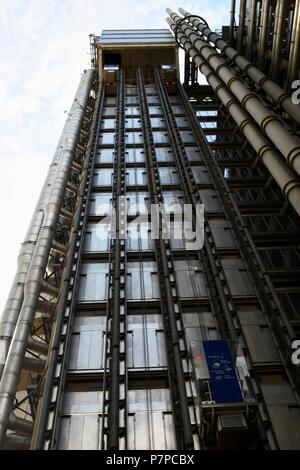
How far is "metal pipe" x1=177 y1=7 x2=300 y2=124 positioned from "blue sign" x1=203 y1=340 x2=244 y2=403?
47.6 ft

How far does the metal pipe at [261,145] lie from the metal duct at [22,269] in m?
13.4

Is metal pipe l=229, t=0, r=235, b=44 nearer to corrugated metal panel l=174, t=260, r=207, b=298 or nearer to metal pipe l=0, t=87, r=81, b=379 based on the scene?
metal pipe l=0, t=87, r=81, b=379

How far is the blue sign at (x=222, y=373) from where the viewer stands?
16.6 m

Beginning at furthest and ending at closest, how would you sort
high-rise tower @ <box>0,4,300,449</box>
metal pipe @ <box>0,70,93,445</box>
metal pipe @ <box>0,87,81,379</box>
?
metal pipe @ <box>0,87,81,379</box>, metal pipe @ <box>0,70,93,445</box>, high-rise tower @ <box>0,4,300,449</box>

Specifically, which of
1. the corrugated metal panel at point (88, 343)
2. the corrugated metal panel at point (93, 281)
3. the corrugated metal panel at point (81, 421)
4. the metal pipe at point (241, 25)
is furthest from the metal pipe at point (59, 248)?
the metal pipe at point (241, 25)

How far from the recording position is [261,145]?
2934 cm

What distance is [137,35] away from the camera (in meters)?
64.5

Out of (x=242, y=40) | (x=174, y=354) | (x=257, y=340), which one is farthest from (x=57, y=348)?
(x=242, y=40)

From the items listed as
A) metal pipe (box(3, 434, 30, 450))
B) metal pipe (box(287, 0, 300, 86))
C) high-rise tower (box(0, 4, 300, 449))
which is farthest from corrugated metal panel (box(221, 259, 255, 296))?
metal pipe (box(287, 0, 300, 86))

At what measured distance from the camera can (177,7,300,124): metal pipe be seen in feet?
94.4

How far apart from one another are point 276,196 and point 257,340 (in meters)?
14.4

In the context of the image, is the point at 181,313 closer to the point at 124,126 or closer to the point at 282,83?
the point at 282,83

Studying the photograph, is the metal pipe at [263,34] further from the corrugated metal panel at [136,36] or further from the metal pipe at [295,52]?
the corrugated metal panel at [136,36]

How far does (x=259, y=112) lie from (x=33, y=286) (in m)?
15.9
